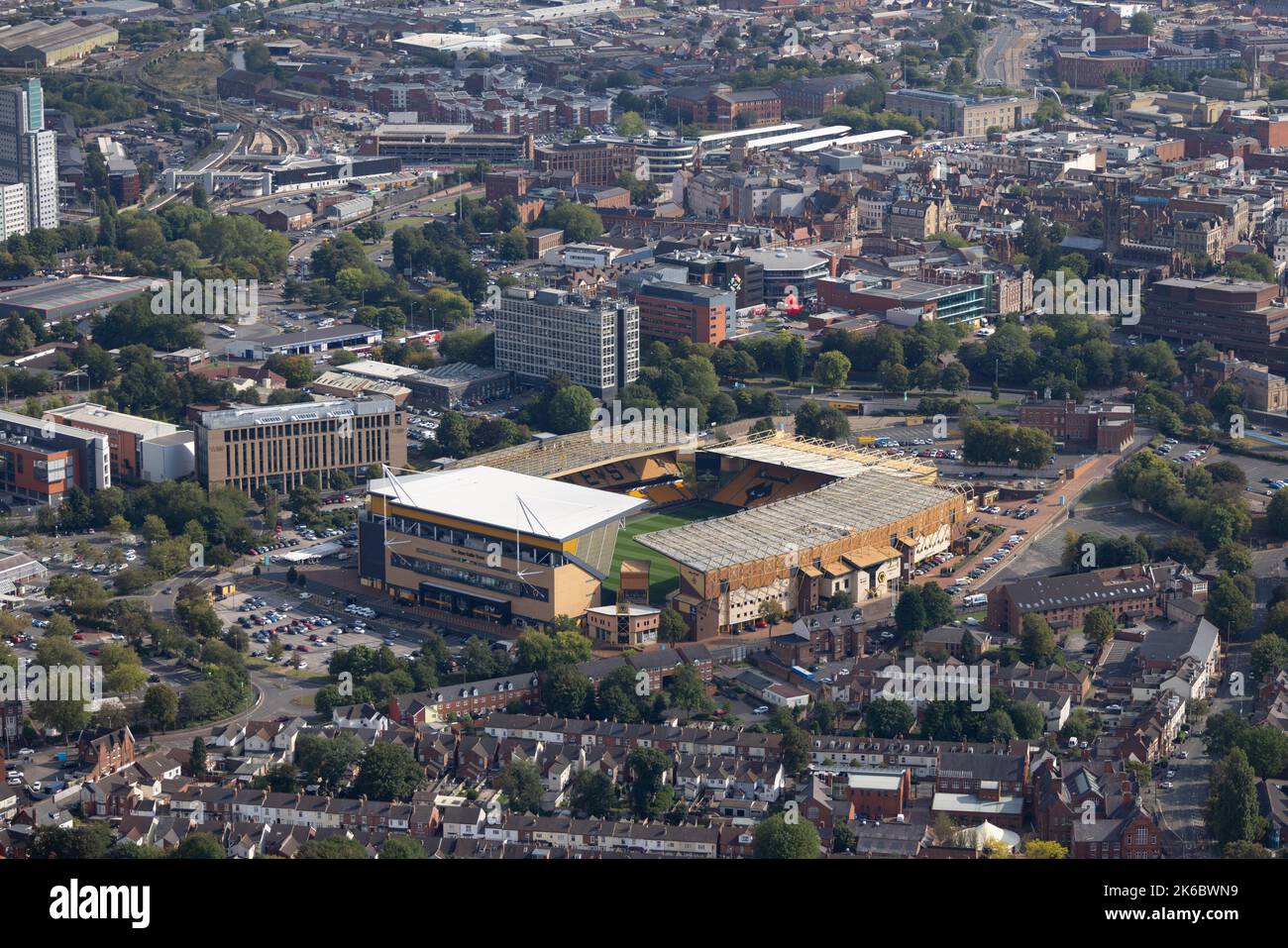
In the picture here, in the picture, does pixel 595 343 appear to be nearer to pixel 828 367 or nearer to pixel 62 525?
pixel 828 367

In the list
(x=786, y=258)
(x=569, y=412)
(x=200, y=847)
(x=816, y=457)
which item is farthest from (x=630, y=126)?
(x=200, y=847)

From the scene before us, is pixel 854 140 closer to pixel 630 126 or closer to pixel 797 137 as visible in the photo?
pixel 797 137

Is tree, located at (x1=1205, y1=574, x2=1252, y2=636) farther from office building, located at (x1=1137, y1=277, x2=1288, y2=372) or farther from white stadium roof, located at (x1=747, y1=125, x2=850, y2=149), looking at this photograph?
white stadium roof, located at (x1=747, y1=125, x2=850, y2=149)

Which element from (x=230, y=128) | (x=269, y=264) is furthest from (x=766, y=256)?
(x=230, y=128)

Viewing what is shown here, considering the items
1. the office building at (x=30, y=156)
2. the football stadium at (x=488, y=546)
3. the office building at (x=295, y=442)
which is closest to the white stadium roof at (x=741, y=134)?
the office building at (x=30, y=156)

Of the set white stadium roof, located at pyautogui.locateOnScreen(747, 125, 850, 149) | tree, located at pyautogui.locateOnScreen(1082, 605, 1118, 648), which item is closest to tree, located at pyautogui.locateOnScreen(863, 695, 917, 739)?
tree, located at pyautogui.locateOnScreen(1082, 605, 1118, 648)
